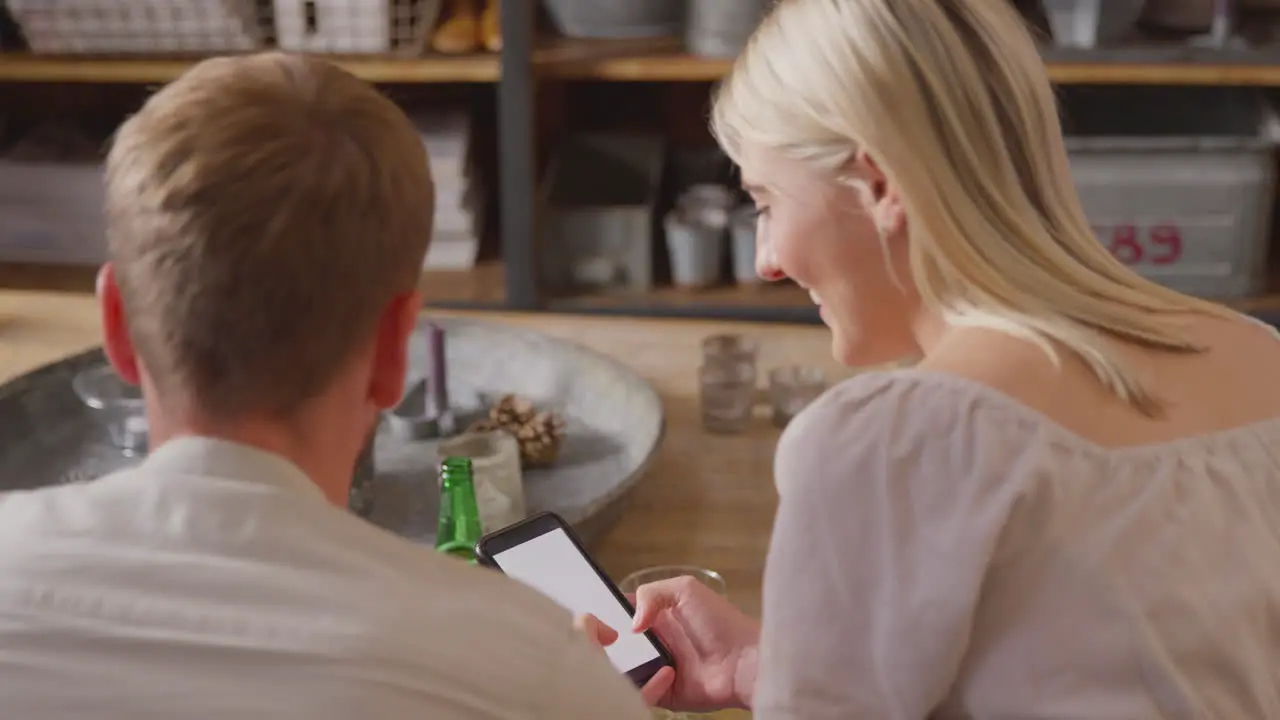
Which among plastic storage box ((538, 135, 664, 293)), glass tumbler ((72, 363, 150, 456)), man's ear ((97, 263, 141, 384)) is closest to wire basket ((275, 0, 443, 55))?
plastic storage box ((538, 135, 664, 293))

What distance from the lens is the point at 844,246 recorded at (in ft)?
3.14

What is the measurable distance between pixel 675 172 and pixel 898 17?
146 centimetres

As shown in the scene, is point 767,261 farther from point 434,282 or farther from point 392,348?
point 434,282

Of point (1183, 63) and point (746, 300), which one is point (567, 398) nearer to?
point (746, 300)

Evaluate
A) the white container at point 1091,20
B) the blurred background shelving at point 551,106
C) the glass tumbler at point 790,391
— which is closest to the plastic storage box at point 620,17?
the blurred background shelving at point 551,106

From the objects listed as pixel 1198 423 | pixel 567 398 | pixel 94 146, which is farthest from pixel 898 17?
pixel 94 146

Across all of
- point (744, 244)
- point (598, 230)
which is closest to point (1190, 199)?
point (744, 244)

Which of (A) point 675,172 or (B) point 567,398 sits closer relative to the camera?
(B) point 567,398

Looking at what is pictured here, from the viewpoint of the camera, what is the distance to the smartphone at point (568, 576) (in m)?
0.98

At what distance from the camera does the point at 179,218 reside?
2.14 feet

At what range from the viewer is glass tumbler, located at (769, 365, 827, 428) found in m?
1.40

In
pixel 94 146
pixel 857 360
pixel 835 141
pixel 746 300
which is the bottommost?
pixel 746 300

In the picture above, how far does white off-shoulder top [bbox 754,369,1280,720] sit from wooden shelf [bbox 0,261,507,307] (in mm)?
1286

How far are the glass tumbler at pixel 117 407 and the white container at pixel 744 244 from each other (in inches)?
38.2
